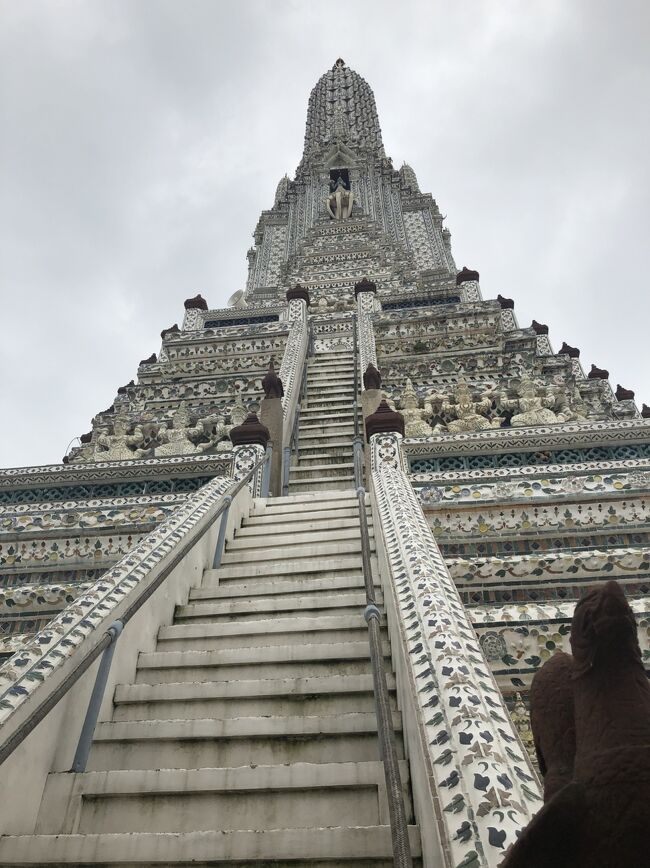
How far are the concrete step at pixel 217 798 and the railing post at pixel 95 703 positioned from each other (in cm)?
17

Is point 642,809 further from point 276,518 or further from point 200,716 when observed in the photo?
point 276,518

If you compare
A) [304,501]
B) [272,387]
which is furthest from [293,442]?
[304,501]

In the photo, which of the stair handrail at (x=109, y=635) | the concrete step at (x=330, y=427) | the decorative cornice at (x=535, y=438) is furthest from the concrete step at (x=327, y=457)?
the stair handrail at (x=109, y=635)

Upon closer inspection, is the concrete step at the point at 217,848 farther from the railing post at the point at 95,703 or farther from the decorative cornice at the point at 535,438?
the decorative cornice at the point at 535,438

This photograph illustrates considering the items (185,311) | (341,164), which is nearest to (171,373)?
(185,311)

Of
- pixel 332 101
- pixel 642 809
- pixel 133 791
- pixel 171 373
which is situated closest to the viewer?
pixel 642 809

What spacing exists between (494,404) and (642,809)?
930cm

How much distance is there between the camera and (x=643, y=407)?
10117mm

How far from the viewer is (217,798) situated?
2879 millimetres

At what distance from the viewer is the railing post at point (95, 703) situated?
3170 millimetres

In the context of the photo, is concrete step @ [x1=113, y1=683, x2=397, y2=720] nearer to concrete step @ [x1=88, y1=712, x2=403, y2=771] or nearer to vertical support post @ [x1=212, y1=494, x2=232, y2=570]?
concrete step @ [x1=88, y1=712, x2=403, y2=771]

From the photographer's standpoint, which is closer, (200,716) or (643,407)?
(200,716)

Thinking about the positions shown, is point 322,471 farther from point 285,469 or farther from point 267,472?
point 267,472

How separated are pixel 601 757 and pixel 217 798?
83.5 inches
